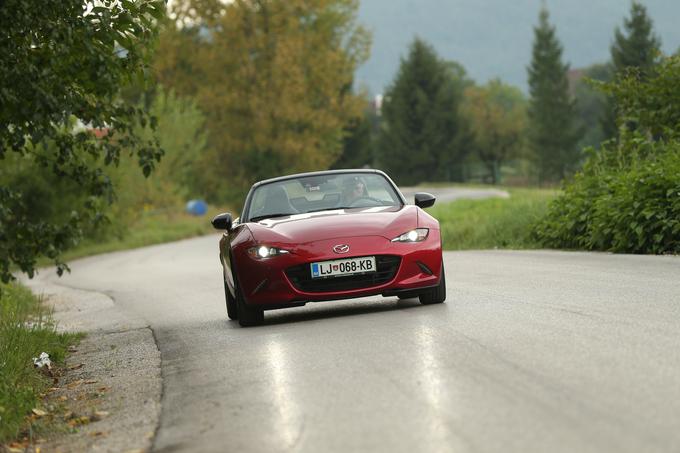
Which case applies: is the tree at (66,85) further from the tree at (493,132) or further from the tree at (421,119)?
the tree at (493,132)

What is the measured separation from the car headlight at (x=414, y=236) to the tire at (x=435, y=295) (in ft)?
1.71

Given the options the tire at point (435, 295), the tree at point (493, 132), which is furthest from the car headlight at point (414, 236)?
the tree at point (493, 132)

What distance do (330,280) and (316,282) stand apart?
0.13 m

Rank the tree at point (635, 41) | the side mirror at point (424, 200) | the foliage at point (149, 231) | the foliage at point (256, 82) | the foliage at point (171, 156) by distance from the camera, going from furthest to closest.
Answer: the tree at point (635, 41) < the foliage at point (256, 82) < the foliage at point (171, 156) < the foliage at point (149, 231) < the side mirror at point (424, 200)

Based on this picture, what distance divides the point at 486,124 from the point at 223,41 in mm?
54118

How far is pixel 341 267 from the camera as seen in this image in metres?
11.2

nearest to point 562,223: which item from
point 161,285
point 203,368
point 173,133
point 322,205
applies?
point 161,285

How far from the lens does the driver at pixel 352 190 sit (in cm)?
1254

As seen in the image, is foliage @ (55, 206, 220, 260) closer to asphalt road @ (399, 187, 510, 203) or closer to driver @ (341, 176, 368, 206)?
asphalt road @ (399, 187, 510, 203)

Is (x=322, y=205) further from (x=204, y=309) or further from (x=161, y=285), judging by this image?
(x=161, y=285)

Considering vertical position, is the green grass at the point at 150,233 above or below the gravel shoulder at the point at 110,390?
below

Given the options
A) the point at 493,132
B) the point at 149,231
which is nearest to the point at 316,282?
→ the point at 149,231

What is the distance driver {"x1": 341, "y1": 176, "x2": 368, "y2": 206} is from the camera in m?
12.5

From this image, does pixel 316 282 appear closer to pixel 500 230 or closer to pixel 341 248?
pixel 341 248
